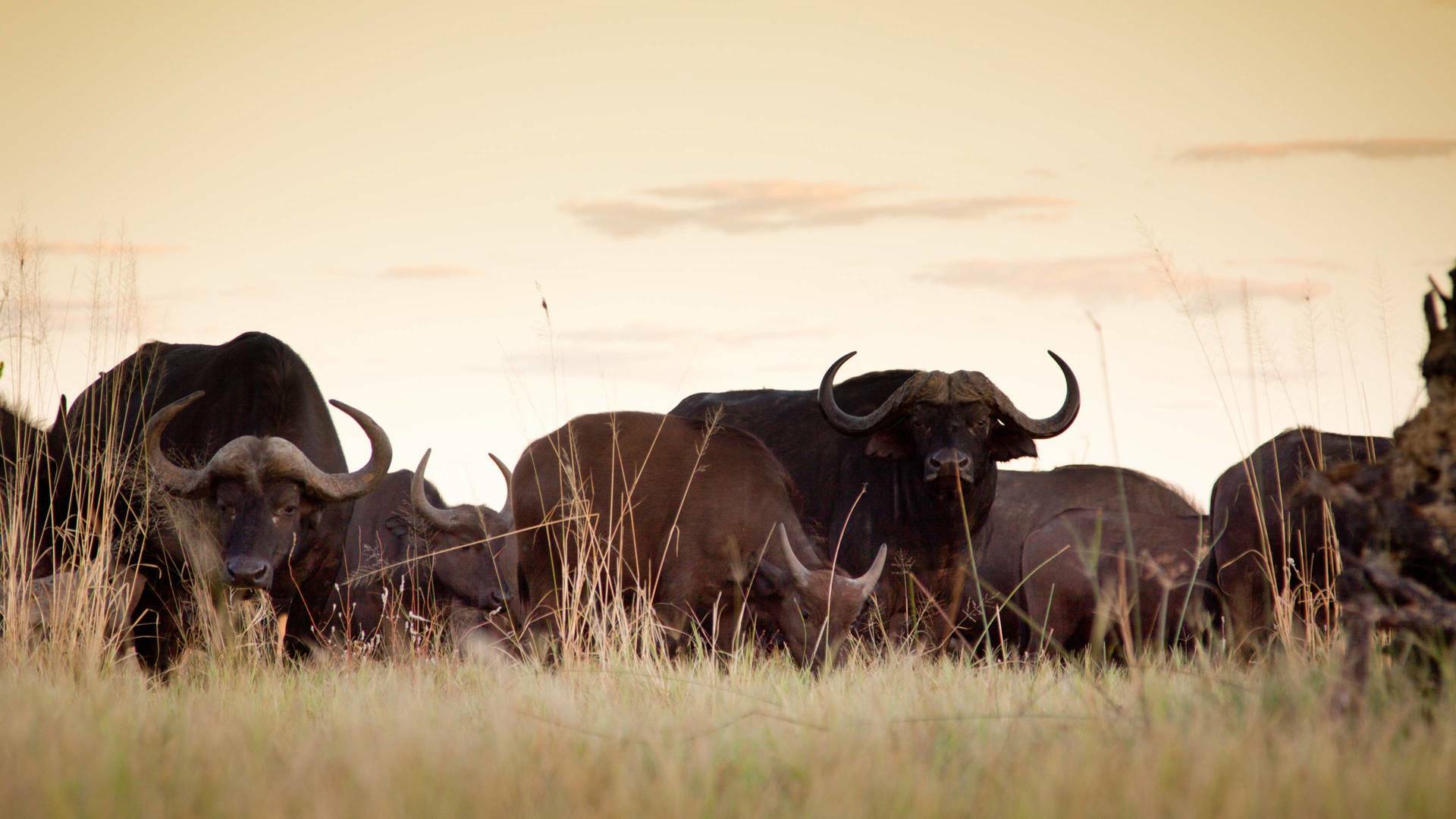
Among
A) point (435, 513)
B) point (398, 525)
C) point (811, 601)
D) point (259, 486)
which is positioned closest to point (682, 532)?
point (811, 601)

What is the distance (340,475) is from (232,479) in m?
0.72

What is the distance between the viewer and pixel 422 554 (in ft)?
38.6

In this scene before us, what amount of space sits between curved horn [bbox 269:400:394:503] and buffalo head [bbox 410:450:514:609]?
18.6 inches

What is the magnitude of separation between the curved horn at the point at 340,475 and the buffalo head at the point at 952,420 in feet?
11.4

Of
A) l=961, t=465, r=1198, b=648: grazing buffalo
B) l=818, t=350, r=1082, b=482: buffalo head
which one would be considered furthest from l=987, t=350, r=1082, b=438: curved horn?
l=961, t=465, r=1198, b=648: grazing buffalo

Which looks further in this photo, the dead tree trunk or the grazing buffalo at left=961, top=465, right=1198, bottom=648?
the grazing buffalo at left=961, top=465, right=1198, bottom=648

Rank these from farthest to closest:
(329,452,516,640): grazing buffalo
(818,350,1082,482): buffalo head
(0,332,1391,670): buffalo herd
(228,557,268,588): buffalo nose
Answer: (329,452,516,640): grazing buffalo
(818,350,1082,482): buffalo head
(0,332,1391,670): buffalo herd
(228,557,268,588): buffalo nose

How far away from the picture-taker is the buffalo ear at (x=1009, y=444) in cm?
1062

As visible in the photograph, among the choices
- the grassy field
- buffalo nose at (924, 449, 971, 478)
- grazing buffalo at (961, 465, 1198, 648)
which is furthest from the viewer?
grazing buffalo at (961, 465, 1198, 648)

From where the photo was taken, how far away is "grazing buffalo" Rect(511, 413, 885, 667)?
8797mm

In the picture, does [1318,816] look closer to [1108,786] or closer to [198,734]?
[1108,786]

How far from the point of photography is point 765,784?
345 cm

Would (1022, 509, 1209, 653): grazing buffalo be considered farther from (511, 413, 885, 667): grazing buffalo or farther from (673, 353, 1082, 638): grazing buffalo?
(511, 413, 885, 667): grazing buffalo

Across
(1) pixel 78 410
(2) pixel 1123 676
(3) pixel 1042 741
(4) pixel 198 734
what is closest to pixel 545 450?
(1) pixel 78 410
